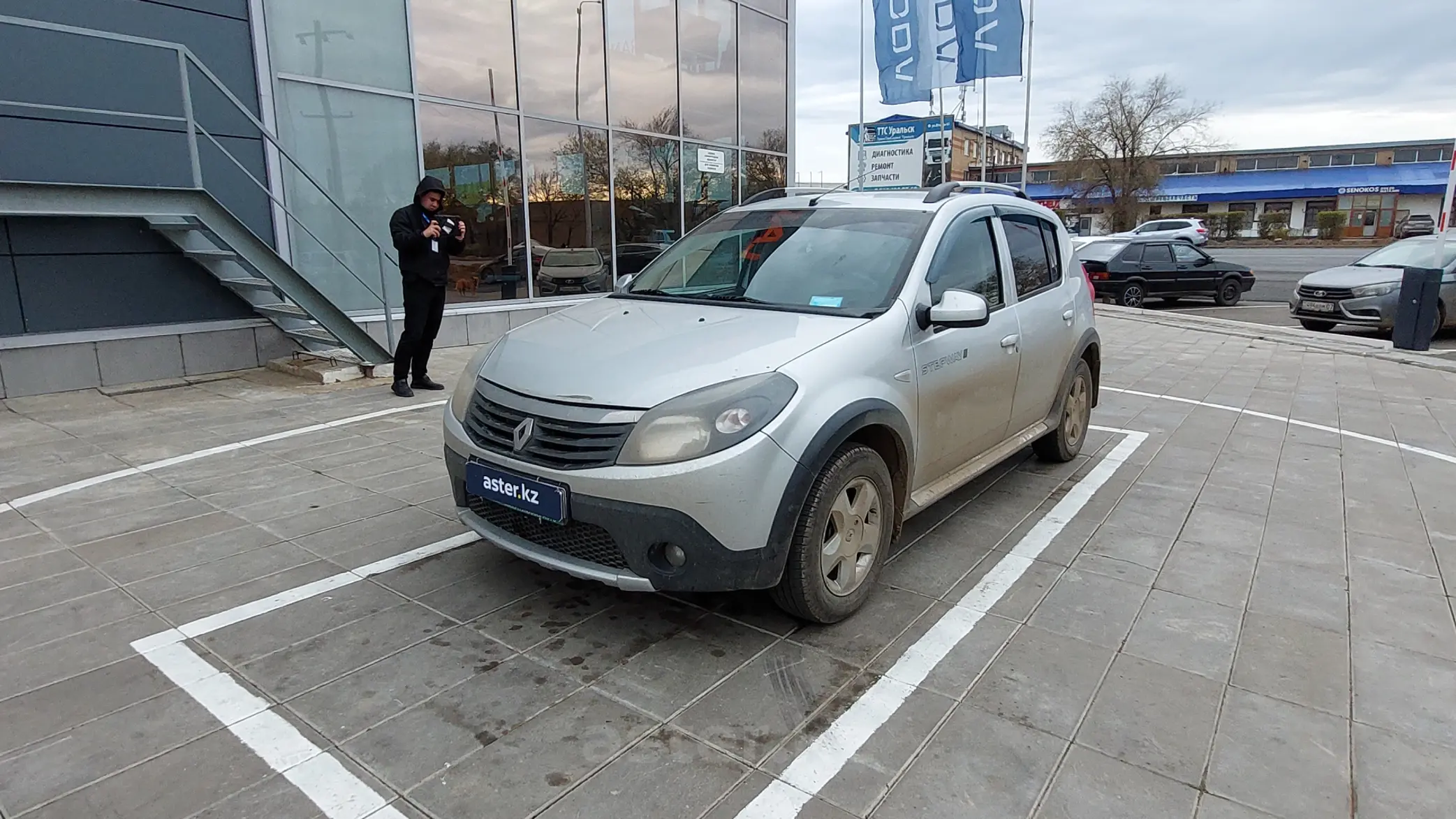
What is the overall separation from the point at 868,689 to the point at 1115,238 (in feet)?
70.7

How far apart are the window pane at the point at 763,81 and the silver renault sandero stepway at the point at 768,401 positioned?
34.7 ft

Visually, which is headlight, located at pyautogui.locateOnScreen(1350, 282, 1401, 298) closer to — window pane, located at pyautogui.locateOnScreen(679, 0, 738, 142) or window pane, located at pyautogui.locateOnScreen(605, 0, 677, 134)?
window pane, located at pyautogui.locateOnScreen(679, 0, 738, 142)

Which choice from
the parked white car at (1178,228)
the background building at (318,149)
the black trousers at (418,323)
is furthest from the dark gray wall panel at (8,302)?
the parked white car at (1178,228)

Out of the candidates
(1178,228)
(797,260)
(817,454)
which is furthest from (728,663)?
(1178,228)

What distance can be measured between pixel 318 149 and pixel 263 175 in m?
0.75

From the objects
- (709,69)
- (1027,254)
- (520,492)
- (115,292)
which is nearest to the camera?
(520,492)

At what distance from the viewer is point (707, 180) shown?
1391cm

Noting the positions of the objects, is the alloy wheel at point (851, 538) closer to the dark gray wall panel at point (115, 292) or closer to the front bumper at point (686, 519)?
the front bumper at point (686, 519)

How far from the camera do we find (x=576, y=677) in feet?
9.43

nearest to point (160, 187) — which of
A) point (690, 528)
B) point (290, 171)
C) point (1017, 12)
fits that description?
point (290, 171)

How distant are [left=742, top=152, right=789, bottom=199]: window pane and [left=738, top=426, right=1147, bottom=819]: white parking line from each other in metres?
11.3

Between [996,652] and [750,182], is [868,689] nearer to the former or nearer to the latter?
[996,652]

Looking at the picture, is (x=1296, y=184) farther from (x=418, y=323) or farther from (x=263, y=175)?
(x=263, y=175)

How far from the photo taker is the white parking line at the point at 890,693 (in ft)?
7.54
